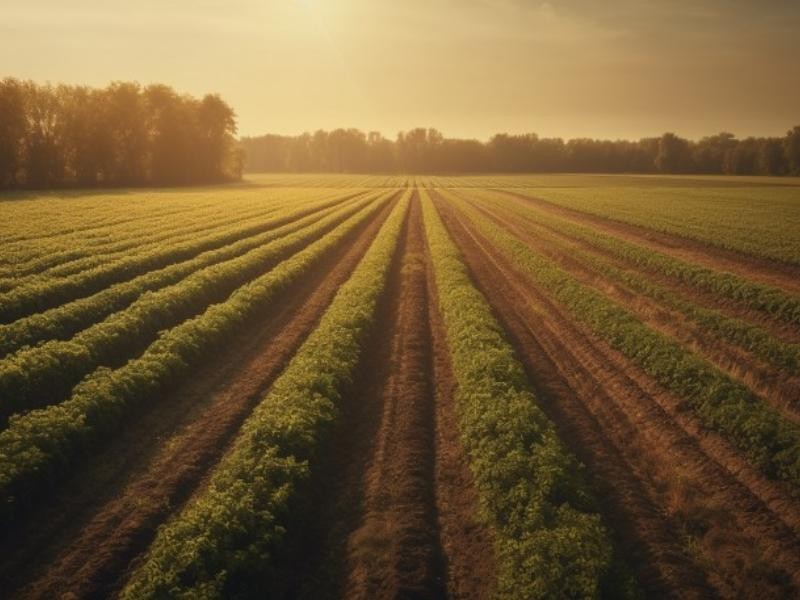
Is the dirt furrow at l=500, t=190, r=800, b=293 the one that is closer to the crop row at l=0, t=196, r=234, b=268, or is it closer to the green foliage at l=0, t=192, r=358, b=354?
the green foliage at l=0, t=192, r=358, b=354

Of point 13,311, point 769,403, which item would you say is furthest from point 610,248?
point 13,311

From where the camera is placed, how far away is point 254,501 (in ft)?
29.3

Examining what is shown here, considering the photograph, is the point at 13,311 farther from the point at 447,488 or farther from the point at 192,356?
the point at 447,488

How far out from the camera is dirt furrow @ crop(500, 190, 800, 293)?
90.0 feet

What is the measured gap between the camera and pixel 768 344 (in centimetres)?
1727

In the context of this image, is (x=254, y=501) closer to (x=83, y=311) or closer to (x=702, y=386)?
(x=702, y=386)

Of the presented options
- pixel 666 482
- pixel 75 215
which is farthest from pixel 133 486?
pixel 75 215

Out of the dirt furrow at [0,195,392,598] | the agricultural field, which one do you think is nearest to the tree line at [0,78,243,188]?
the agricultural field

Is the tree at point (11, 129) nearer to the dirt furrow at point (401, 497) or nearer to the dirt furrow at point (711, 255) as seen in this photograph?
the dirt furrow at point (711, 255)

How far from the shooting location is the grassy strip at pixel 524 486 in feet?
25.2

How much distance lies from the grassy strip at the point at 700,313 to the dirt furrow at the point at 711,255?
332 cm

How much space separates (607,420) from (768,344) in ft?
28.2

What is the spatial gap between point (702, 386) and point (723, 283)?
13.9m

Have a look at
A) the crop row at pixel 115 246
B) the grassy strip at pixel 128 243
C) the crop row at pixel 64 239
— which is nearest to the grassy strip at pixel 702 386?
the grassy strip at pixel 128 243
